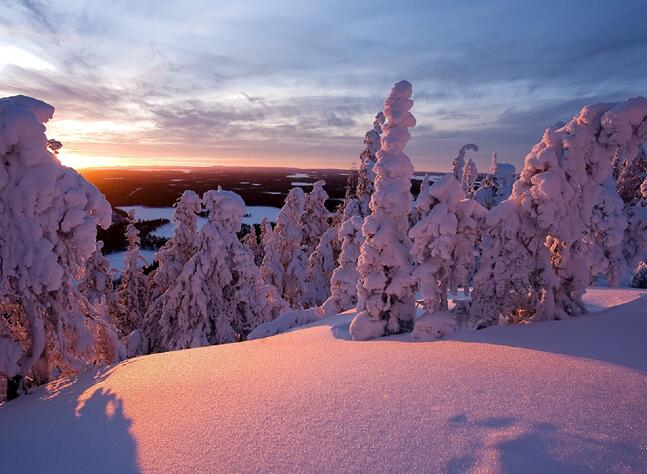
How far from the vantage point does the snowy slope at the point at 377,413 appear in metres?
3.08

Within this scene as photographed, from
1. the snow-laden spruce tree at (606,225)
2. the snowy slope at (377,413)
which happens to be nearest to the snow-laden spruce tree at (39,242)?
the snowy slope at (377,413)

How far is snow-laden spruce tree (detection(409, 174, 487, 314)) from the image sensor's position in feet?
29.4

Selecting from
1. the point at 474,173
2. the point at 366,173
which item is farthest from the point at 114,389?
the point at 474,173

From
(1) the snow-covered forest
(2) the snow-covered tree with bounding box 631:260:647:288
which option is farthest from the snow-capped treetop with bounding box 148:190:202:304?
(2) the snow-covered tree with bounding box 631:260:647:288

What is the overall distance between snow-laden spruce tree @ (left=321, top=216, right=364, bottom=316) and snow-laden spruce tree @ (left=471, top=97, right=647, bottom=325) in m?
9.32

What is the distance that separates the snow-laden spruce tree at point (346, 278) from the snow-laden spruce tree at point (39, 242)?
1076cm

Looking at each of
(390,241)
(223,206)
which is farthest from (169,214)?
(390,241)

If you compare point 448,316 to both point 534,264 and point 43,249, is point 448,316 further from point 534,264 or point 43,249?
point 43,249

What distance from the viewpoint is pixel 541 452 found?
2.89m

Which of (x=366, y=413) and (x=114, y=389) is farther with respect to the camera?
(x=114, y=389)

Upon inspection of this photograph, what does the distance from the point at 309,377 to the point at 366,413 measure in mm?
1609

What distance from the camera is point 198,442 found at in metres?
3.82

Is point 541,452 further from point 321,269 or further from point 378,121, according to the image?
Answer: point 321,269

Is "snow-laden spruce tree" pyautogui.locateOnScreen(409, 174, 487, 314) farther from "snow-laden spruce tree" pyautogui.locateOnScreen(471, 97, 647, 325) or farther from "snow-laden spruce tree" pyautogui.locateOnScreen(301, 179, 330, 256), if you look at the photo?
"snow-laden spruce tree" pyautogui.locateOnScreen(301, 179, 330, 256)
